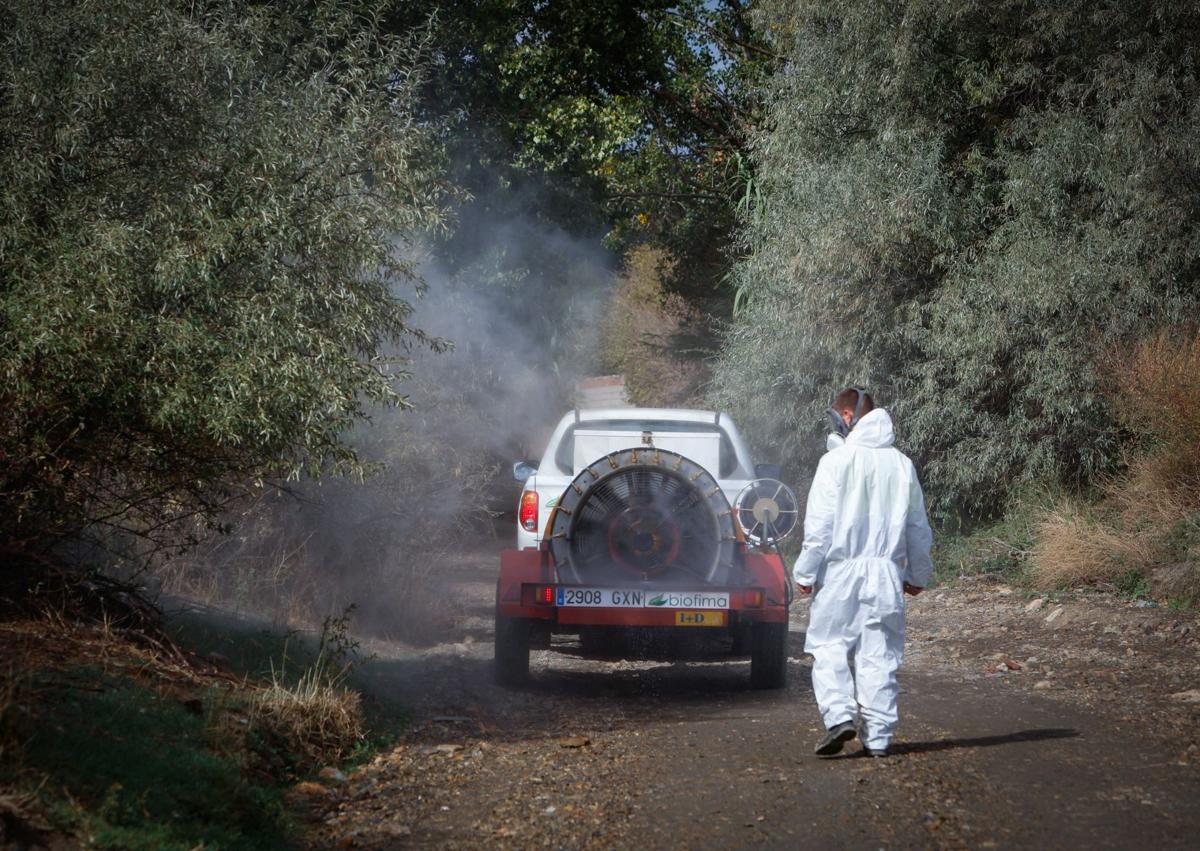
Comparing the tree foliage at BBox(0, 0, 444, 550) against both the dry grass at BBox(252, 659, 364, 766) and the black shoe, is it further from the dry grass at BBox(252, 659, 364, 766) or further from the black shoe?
the black shoe

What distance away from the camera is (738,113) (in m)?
21.7

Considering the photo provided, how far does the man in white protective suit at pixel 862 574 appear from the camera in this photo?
241 inches

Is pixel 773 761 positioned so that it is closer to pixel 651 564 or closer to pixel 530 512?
pixel 651 564

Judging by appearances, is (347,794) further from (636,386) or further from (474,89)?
(636,386)

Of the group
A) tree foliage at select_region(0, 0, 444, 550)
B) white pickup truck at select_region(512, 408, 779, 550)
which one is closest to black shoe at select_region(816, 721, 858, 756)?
white pickup truck at select_region(512, 408, 779, 550)

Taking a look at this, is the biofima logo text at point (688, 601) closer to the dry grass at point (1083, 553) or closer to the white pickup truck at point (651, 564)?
the white pickup truck at point (651, 564)

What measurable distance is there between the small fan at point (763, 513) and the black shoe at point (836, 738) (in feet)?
7.04

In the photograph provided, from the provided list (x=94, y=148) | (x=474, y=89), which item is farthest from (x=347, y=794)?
(x=474, y=89)

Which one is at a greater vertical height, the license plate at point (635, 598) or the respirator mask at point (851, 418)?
the respirator mask at point (851, 418)

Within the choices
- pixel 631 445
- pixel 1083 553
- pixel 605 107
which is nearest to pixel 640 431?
pixel 631 445

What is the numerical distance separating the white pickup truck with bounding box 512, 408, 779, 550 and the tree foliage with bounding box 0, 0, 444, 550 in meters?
1.58

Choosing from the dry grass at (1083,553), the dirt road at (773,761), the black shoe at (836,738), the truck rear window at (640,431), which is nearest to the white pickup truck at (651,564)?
the dirt road at (773,761)

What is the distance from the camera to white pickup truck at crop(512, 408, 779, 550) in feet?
28.6

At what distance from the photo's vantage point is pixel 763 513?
8102 mm
